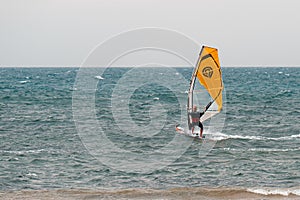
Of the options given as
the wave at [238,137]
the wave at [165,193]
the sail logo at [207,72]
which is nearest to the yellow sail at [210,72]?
the sail logo at [207,72]

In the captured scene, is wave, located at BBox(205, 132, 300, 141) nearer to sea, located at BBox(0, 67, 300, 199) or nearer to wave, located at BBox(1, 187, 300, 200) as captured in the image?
sea, located at BBox(0, 67, 300, 199)

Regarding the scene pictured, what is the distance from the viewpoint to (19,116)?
38.7 meters

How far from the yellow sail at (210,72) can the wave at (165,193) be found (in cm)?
1175

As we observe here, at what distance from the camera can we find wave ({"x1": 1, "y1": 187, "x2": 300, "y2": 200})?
16438 mm

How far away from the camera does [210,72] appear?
2847 cm

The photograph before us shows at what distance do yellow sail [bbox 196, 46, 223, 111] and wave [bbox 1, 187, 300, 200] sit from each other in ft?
38.6

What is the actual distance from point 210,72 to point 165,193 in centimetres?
1278

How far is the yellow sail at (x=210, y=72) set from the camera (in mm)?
28281

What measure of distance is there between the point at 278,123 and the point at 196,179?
17.9m

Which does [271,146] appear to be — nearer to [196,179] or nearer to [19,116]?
[196,179]

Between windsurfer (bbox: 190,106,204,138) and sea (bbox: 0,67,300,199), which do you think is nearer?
sea (bbox: 0,67,300,199)

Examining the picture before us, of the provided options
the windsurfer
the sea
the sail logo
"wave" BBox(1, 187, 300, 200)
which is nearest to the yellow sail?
the sail logo

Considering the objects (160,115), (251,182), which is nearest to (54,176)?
(251,182)

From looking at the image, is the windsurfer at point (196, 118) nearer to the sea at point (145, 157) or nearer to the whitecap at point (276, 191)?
the sea at point (145, 157)
